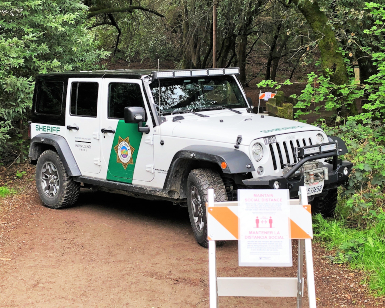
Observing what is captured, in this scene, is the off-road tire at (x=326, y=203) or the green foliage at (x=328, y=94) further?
the green foliage at (x=328, y=94)

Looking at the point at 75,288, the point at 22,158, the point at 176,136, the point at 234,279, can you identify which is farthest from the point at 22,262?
the point at 22,158

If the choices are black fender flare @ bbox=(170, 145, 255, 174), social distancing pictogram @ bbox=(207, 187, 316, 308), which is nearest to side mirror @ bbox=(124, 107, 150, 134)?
black fender flare @ bbox=(170, 145, 255, 174)

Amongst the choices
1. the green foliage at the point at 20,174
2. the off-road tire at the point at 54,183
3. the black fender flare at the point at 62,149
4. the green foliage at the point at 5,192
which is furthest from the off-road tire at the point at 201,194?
the green foliage at the point at 20,174

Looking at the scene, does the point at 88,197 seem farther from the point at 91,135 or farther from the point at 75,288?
the point at 75,288

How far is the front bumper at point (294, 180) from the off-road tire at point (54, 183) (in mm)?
3297

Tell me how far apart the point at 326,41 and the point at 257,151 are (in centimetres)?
617

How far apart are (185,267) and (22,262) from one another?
180 cm

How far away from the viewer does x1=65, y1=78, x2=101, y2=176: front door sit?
7.60 metres

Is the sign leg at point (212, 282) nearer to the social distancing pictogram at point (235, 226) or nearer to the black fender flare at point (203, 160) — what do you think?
the social distancing pictogram at point (235, 226)

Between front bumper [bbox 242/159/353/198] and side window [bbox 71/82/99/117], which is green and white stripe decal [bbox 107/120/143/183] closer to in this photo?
side window [bbox 71/82/99/117]

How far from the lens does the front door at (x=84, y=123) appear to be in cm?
760

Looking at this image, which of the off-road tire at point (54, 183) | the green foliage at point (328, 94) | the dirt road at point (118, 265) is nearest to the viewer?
the dirt road at point (118, 265)

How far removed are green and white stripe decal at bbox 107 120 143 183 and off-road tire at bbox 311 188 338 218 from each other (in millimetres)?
2339

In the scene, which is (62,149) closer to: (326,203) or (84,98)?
(84,98)
